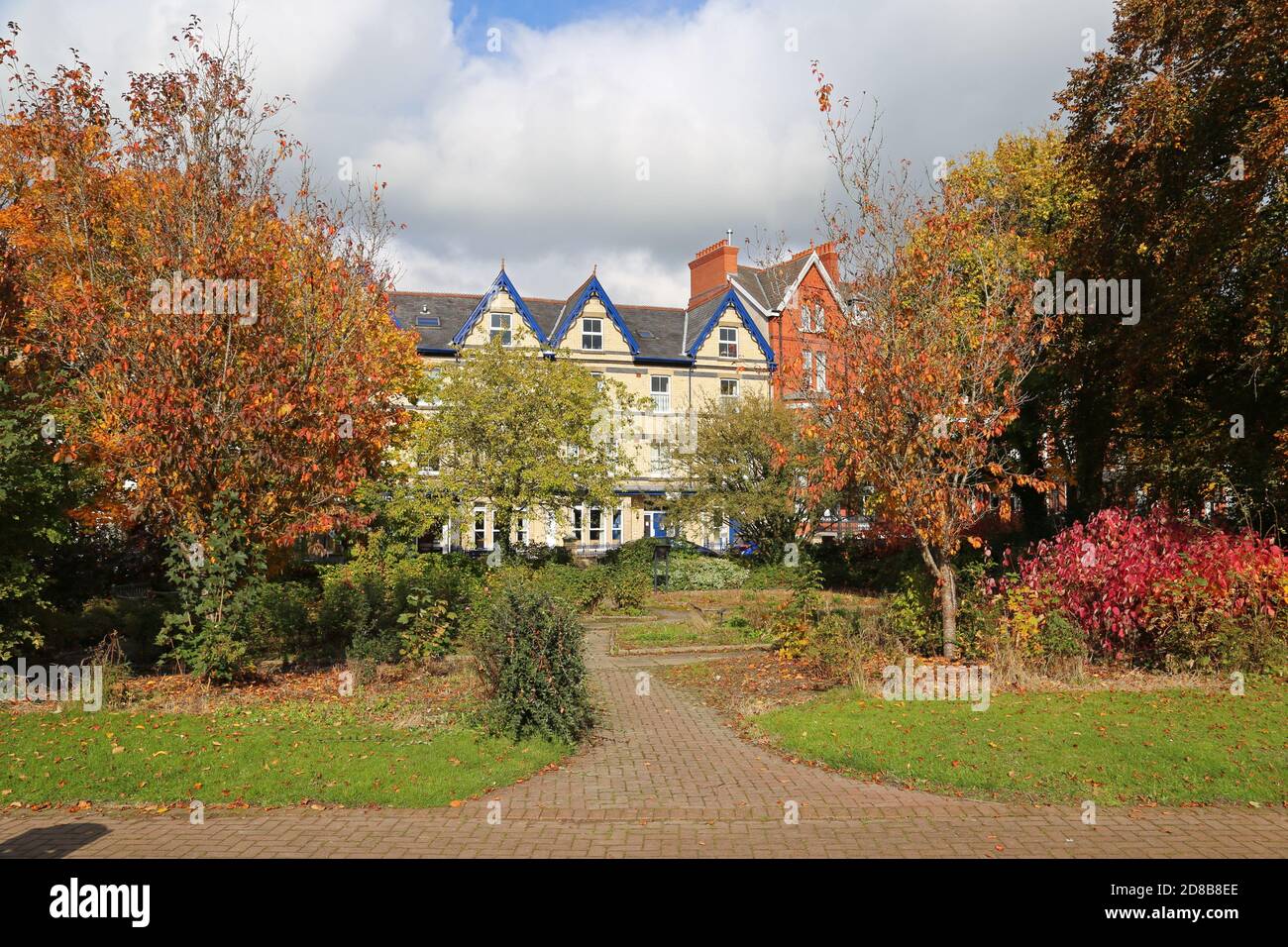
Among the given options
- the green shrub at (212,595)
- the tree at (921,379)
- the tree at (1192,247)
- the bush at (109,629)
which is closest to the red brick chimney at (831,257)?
the tree at (921,379)

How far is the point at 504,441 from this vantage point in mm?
23562

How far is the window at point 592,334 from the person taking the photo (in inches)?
1588

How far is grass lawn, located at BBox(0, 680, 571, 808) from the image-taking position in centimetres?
819

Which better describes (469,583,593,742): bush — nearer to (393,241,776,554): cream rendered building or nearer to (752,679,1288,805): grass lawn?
(752,679,1288,805): grass lawn

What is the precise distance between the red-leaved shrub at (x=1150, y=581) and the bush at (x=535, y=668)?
7170mm

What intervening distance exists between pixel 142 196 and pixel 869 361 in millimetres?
10431

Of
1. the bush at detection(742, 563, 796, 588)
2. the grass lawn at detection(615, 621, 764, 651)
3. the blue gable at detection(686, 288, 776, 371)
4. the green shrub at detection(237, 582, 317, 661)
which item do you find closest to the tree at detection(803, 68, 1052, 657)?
the grass lawn at detection(615, 621, 764, 651)

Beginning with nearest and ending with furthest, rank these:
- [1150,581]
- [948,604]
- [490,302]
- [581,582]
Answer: [1150,581], [948,604], [581,582], [490,302]

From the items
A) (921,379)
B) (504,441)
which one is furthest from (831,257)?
(504,441)

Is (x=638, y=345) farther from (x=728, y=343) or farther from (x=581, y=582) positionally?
A: (x=581, y=582)

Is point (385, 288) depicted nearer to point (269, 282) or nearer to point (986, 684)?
point (269, 282)

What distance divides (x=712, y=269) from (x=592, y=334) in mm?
8342

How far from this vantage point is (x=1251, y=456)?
15.3 metres

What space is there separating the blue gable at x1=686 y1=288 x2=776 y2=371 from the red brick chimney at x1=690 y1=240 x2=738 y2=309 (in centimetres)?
214
